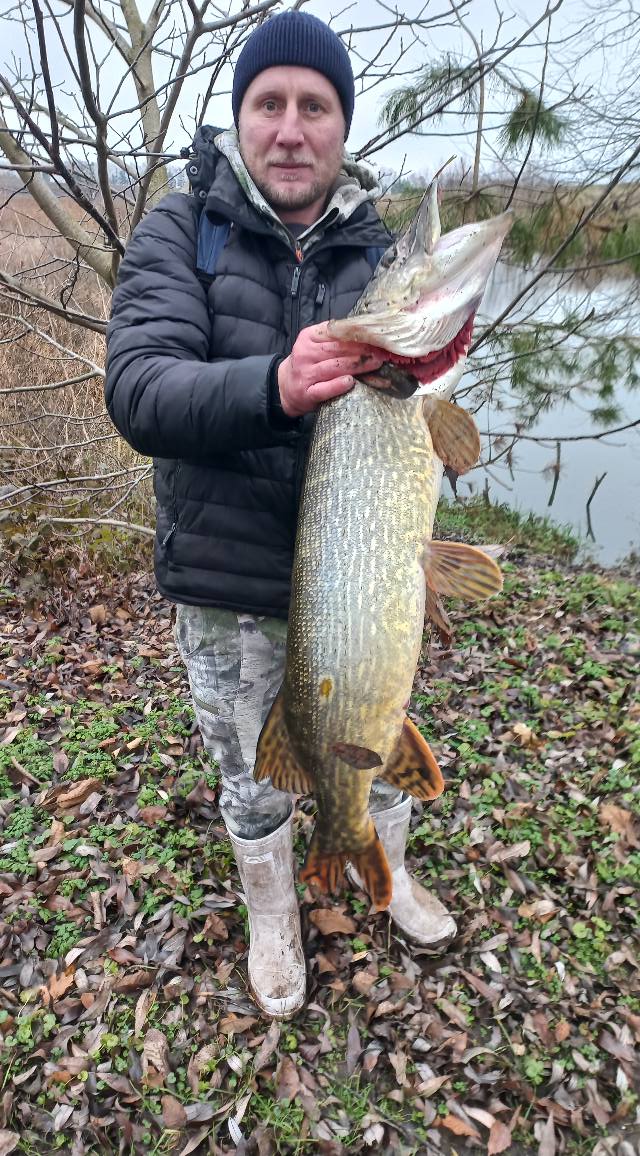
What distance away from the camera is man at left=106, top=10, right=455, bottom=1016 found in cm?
150

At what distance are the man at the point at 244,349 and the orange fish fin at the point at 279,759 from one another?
0.23 meters

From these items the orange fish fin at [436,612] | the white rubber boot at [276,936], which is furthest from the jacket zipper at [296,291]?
the white rubber boot at [276,936]

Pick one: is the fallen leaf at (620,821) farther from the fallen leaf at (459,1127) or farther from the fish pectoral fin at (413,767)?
the fish pectoral fin at (413,767)

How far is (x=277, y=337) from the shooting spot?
181 cm

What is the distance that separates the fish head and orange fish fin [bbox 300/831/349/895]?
4.31ft

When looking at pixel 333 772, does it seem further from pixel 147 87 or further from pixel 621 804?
pixel 147 87

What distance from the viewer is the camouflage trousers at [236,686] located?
2.01m

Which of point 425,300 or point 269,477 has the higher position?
point 425,300

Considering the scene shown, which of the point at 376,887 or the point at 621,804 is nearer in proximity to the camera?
the point at 376,887

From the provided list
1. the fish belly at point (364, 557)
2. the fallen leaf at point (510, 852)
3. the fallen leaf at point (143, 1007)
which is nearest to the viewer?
the fish belly at point (364, 557)

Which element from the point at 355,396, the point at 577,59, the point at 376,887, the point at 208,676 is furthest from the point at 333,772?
the point at 577,59

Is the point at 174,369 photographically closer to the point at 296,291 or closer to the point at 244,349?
the point at 244,349

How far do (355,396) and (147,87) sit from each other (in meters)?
3.74

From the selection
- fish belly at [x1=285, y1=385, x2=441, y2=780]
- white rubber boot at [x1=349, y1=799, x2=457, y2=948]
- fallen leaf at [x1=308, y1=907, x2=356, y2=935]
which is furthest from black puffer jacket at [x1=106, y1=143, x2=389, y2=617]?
fallen leaf at [x1=308, y1=907, x2=356, y2=935]
